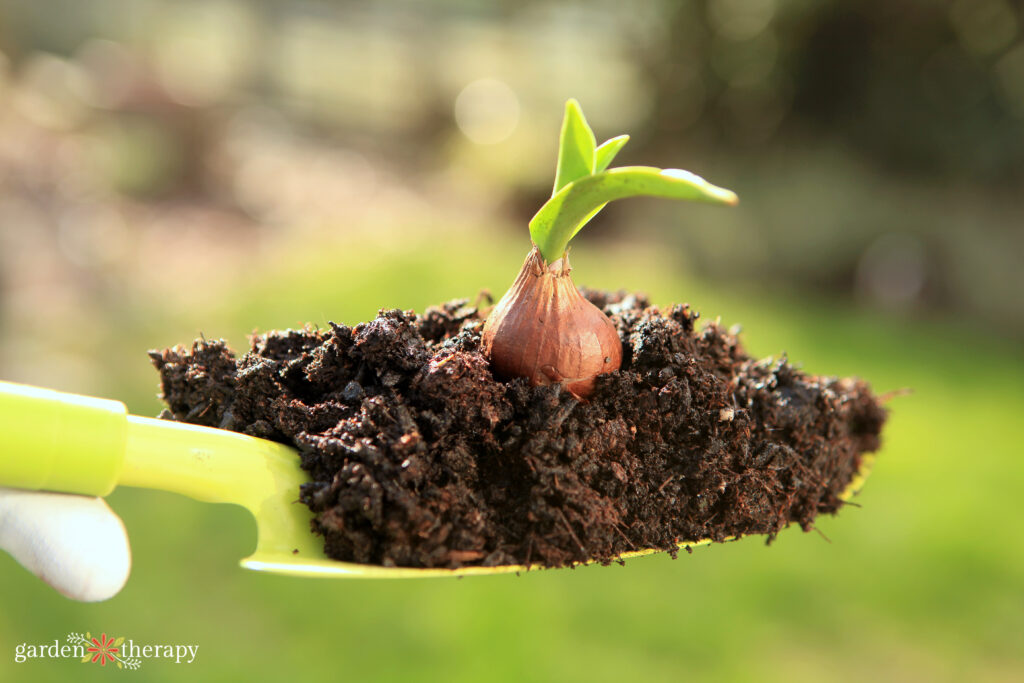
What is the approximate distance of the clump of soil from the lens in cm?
104

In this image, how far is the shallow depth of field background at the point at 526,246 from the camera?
7.67 ft

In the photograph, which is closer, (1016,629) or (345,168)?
(1016,629)

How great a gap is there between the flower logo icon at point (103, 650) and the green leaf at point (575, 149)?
4.87 ft

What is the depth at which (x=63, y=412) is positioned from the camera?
0.96 metres

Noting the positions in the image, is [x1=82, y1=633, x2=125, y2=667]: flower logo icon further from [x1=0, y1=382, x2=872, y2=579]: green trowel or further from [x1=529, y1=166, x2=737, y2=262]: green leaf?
[x1=529, y1=166, x2=737, y2=262]: green leaf

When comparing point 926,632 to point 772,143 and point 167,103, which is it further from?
point 167,103

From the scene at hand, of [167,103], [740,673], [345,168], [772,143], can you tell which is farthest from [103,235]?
[740,673]

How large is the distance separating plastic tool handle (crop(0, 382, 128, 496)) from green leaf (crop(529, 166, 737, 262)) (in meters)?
0.56

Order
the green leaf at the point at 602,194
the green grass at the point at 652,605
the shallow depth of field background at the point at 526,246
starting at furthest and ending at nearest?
the shallow depth of field background at the point at 526,246 → the green grass at the point at 652,605 → the green leaf at the point at 602,194

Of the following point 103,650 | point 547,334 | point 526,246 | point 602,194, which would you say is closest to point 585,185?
point 602,194

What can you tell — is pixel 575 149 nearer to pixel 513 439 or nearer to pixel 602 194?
pixel 602 194

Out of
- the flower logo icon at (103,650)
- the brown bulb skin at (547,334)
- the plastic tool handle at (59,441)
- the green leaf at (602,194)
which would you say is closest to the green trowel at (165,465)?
the plastic tool handle at (59,441)

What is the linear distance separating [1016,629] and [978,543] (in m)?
0.33

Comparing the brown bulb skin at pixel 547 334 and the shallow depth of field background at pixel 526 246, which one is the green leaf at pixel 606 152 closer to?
the brown bulb skin at pixel 547 334
